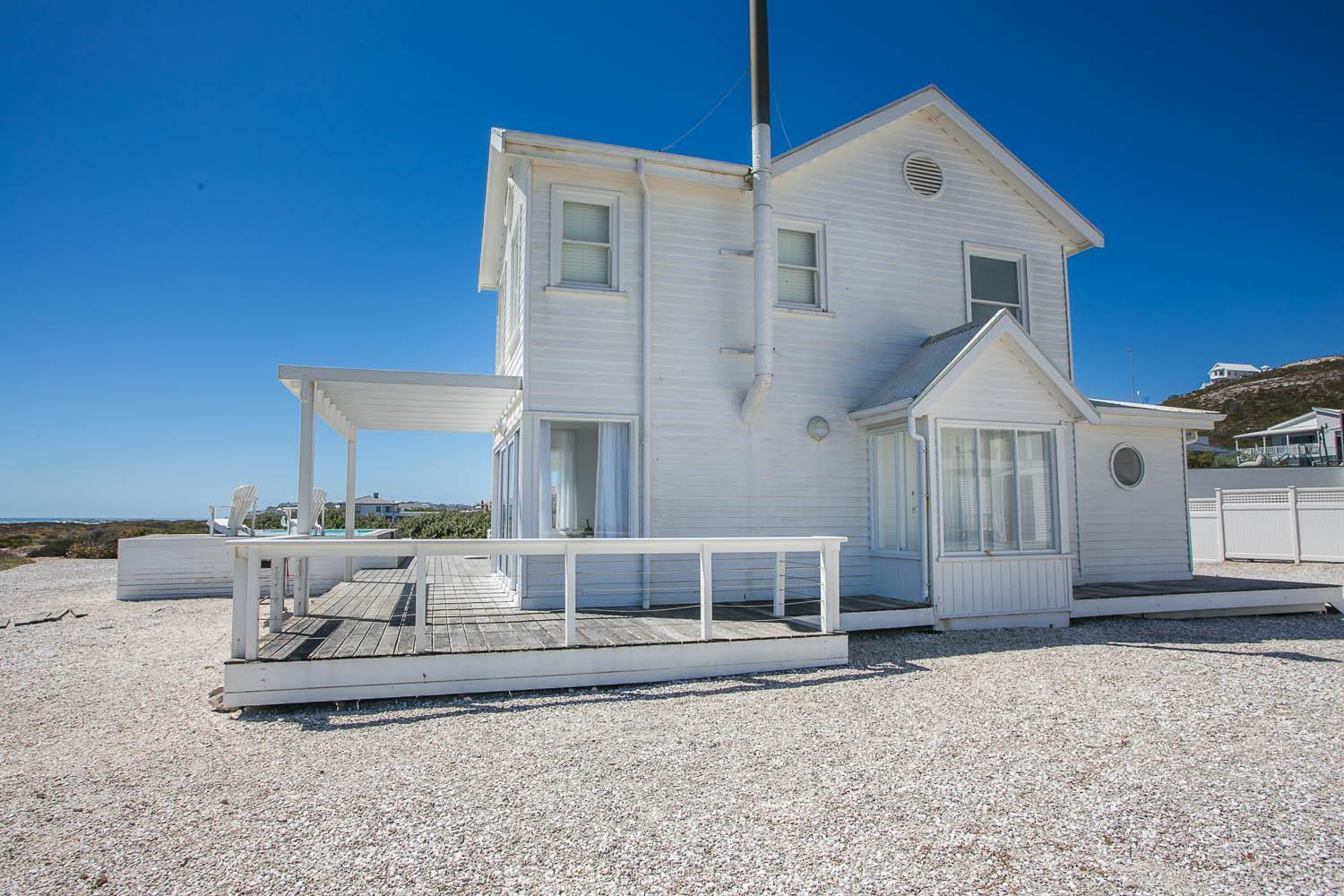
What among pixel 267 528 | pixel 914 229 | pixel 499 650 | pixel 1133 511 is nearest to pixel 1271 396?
pixel 1133 511

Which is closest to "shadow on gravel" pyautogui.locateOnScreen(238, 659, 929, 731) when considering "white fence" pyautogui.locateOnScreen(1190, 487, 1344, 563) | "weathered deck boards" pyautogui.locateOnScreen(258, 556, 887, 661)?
"weathered deck boards" pyautogui.locateOnScreen(258, 556, 887, 661)

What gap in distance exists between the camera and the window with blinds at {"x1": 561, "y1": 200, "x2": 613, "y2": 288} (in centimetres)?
919

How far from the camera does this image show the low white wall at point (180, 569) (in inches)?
468

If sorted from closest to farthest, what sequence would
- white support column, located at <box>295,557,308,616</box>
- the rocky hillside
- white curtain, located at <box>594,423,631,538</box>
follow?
1. white support column, located at <box>295,557,308,616</box>
2. white curtain, located at <box>594,423,631,538</box>
3. the rocky hillside

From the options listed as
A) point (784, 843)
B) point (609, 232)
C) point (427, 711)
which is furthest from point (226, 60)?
point (784, 843)

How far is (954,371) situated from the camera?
8539mm

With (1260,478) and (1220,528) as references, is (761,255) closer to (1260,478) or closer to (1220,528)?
(1220,528)

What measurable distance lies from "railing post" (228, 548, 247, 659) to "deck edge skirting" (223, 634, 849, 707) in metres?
0.15

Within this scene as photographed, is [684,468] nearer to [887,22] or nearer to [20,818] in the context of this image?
[20,818]

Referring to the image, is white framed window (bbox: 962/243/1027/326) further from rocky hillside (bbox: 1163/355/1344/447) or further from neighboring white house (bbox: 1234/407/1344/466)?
rocky hillside (bbox: 1163/355/1344/447)

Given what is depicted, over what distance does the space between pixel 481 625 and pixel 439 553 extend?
6.09 ft

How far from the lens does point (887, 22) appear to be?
12.7 m

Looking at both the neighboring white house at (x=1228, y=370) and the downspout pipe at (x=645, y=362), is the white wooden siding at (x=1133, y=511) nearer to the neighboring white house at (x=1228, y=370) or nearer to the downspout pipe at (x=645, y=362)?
the downspout pipe at (x=645, y=362)

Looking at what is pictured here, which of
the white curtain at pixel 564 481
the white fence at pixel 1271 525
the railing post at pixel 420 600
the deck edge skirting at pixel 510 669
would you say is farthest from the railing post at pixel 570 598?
the white fence at pixel 1271 525
